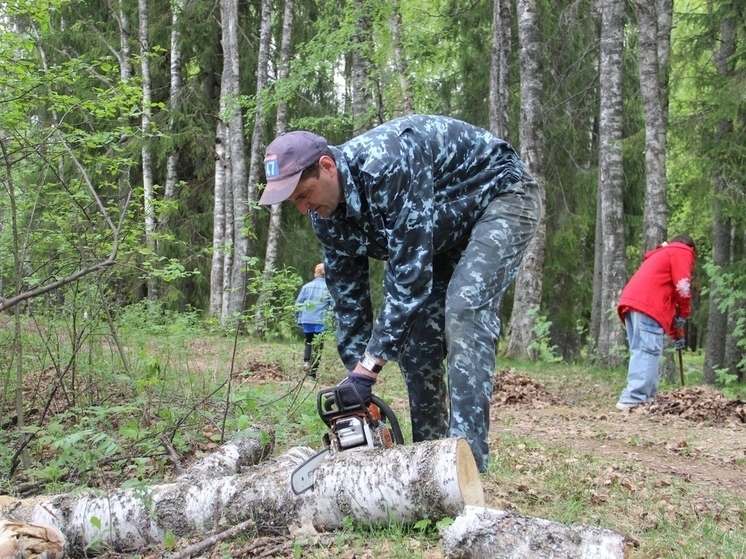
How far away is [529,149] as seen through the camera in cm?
1362

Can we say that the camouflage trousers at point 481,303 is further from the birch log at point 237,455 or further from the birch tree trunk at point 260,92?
the birch tree trunk at point 260,92

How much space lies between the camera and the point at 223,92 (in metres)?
17.5

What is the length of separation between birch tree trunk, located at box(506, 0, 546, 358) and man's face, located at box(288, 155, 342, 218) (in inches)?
386

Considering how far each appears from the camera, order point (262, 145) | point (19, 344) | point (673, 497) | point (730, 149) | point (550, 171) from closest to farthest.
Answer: point (673, 497) < point (19, 344) < point (730, 149) < point (550, 171) < point (262, 145)

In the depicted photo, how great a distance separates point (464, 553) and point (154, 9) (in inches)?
788

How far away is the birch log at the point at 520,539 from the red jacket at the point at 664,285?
6.22 meters

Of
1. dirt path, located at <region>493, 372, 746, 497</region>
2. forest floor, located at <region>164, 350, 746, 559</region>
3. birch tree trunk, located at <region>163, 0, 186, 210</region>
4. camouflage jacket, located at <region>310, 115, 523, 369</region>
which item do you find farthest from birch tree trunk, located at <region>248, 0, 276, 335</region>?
camouflage jacket, located at <region>310, 115, 523, 369</region>

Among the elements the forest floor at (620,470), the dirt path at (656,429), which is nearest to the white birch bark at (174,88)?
the forest floor at (620,470)

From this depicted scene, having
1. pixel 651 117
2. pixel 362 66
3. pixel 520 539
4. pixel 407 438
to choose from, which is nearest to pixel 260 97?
pixel 362 66

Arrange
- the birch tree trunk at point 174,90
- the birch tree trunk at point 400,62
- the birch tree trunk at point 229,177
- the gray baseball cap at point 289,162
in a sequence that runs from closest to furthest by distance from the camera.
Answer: the gray baseball cap at point 289,162, the birch tree trunk at point 400,62, the birch tree trunk at point 229,177, the birch tree trunk at point 174,90

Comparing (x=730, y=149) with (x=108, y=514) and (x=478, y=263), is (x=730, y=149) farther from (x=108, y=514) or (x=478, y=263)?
(x=108, y=514)

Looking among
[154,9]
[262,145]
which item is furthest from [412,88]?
[154,9]

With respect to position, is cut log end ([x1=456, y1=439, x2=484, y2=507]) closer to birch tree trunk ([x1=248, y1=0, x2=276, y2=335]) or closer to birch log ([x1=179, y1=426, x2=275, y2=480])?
birch log ([x1=179, y1=426, x2=275, y2=480])

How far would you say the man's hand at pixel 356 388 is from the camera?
3377mm
